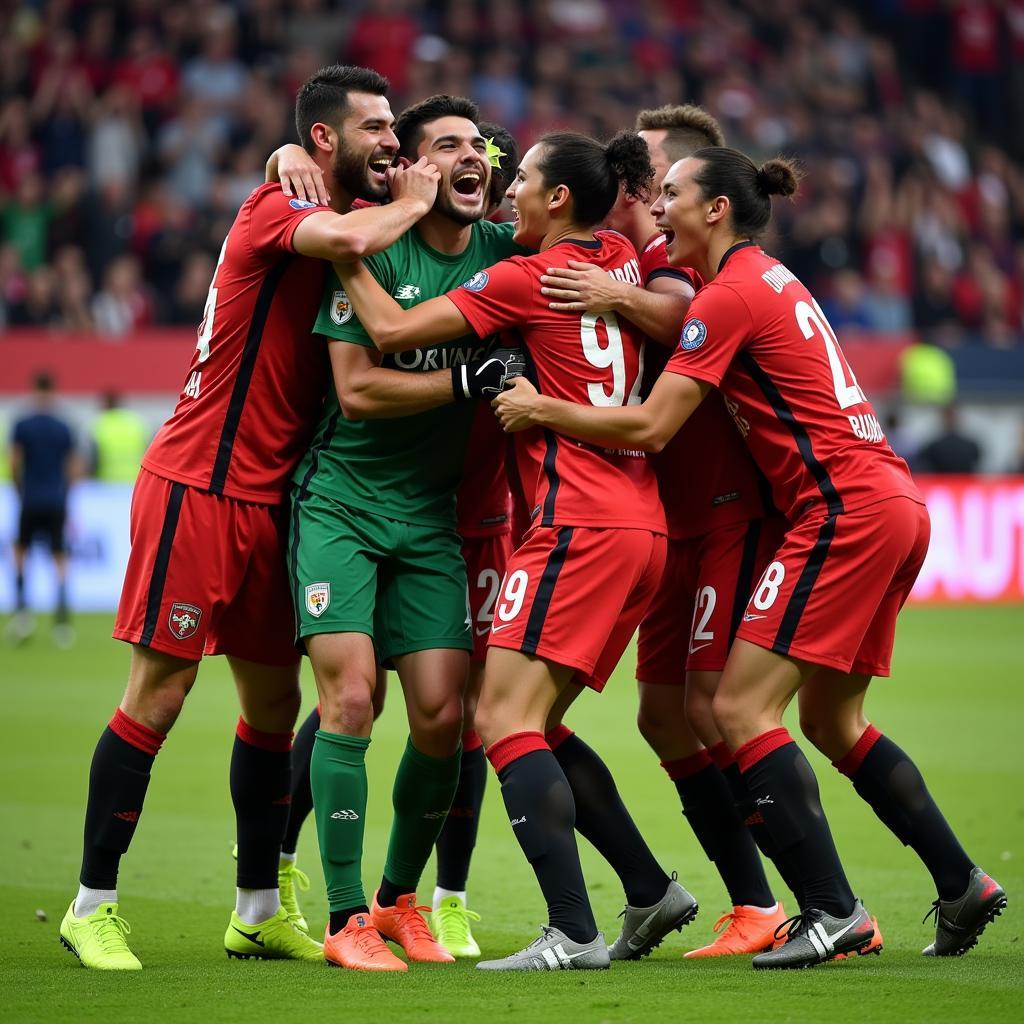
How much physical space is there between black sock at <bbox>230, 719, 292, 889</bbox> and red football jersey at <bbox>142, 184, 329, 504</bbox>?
81cm

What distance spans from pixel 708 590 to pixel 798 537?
44 cm

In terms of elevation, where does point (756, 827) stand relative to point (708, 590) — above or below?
below

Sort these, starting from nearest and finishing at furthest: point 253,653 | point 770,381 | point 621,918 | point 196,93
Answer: point 770,381 < point 253,653 < point 621,918 < point 196,93

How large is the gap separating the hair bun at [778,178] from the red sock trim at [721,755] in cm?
171

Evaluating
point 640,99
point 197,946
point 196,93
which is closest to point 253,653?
point 197,946

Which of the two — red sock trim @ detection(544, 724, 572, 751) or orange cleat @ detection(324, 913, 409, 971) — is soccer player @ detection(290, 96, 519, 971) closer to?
orange cleat @ detection(324, 913, 409, 971)

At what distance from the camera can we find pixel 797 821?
4.82 meters

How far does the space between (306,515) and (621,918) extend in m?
1.88

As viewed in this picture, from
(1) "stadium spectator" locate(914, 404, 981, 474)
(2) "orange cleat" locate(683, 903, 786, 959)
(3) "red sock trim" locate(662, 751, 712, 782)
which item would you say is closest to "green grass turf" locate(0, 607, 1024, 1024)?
(2) "orange cleat" locate(683, 903, 786, 959)

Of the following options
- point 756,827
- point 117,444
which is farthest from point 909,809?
point 117,444

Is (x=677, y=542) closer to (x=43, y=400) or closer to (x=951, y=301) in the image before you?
(x=43, y=400)

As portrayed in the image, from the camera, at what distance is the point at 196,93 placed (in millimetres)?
20141

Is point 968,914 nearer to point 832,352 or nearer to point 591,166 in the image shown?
point 832,352

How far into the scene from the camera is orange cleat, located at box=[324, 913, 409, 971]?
15.9 ft
